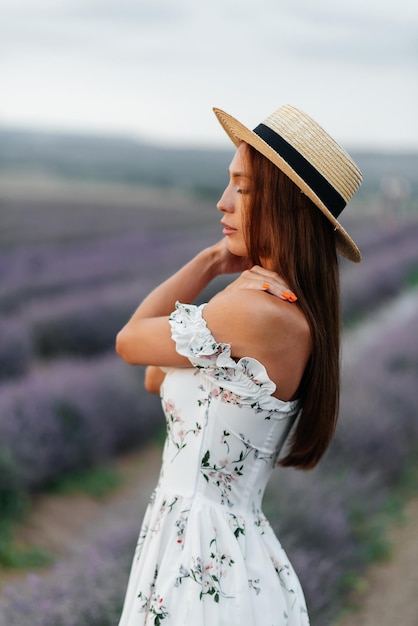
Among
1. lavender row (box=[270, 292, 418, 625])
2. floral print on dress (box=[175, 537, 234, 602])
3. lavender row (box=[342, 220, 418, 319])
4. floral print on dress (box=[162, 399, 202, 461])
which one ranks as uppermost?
→ floral print on dress (box=[162, 399, 202, 461])

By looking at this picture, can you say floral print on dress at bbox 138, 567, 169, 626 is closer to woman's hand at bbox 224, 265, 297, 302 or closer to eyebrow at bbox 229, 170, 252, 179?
woman's hand at bbox 224, 265, 297, 302

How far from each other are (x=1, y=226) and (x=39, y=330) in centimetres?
175

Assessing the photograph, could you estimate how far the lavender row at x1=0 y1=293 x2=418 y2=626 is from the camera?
2469 mm

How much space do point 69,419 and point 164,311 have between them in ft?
9.68

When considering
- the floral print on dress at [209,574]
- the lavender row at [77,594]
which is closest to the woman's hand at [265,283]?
the floral print on dress at [209,574]

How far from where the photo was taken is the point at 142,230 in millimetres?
10523

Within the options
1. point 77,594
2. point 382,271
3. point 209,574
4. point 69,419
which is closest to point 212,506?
point 209,574

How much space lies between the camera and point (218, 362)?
1.43 m

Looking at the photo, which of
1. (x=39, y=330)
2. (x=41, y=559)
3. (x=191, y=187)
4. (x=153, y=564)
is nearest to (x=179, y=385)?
(x=153, y=564)

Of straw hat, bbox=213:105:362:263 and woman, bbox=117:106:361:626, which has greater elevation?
straw hat, bbox=213:105:362:263

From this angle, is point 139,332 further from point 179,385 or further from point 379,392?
point 379,392

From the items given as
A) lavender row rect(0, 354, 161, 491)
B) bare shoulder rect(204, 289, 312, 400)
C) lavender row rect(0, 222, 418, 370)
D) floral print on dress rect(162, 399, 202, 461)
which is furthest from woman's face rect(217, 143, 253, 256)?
lavender row rect(0, 222, 418, 370)

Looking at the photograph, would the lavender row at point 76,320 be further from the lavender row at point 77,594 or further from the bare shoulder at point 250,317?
the bare shoulder at point 250,317

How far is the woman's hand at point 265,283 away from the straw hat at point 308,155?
15cm
